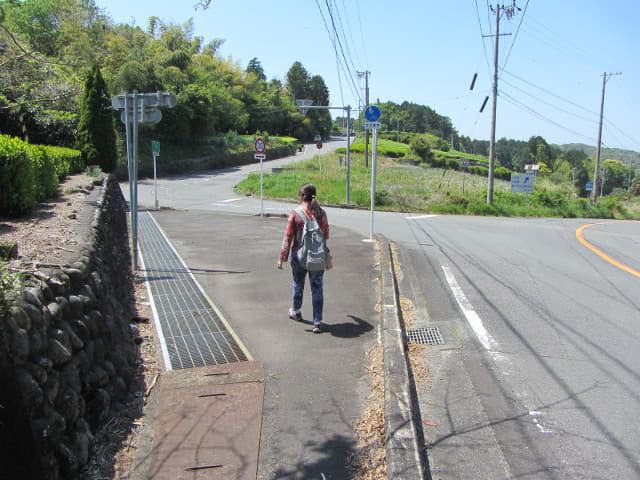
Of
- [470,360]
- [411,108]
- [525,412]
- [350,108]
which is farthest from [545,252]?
[411,108]

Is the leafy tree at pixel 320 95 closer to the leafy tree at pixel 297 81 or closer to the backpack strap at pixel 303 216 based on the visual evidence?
the leafy tree at pixel 297 81

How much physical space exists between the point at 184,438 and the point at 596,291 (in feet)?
22.9

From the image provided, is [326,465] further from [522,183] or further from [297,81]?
[297,81]

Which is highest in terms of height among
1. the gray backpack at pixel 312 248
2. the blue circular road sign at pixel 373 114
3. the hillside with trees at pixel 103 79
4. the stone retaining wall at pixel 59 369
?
the hillside with trees at pixel 103 79

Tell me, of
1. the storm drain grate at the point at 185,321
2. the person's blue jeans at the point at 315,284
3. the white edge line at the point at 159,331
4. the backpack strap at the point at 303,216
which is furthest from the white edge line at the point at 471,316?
the white edge line at the point at 159,331

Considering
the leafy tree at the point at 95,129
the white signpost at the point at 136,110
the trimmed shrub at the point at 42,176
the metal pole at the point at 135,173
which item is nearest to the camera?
the trimmed shrub at the point at 42,176

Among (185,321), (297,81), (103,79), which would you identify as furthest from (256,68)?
(185,321)

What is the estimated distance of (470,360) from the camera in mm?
5176

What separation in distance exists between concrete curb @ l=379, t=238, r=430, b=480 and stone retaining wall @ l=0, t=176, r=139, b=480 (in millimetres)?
2044

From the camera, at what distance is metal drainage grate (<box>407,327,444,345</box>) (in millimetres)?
5742

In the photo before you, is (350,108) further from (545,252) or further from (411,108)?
(411,108)

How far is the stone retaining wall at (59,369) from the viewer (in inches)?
102

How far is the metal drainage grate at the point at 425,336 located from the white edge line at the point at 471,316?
18.8 inches

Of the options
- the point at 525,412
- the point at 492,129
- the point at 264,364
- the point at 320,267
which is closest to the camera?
the point at 525,412
